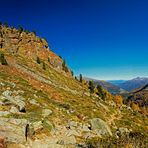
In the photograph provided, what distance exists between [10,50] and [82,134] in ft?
311

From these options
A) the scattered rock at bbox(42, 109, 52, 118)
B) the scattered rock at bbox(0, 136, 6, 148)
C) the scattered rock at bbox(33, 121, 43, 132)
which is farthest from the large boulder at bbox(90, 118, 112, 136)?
the scattered rock at bbox(0, 136, 6, 148)

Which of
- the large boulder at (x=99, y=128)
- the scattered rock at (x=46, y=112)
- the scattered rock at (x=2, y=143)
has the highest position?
the scattered rock at (x=46, y=112)

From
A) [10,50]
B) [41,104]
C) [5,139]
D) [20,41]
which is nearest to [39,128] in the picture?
[5,139]

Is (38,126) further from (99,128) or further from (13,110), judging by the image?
(99,128)

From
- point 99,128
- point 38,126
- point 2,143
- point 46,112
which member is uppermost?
point 46,112

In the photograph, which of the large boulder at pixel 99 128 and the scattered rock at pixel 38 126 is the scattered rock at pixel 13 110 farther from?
the large boulder at pixel 99 128

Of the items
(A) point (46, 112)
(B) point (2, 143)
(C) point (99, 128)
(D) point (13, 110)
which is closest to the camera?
(B) point (2, 143)

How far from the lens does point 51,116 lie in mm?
45875

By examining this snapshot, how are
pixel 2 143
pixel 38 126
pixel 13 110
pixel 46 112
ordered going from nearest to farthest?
1. pixel 2 143
2. pixel 38 126
3. pixel 13 110
4. pixel 46 112

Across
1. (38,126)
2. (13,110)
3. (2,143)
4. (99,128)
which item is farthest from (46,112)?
(2,143)

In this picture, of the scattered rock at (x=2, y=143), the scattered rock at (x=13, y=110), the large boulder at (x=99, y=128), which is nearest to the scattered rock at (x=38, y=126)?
the scattered rock at (x=13, y=110)

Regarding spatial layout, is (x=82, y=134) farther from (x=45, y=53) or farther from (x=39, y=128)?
(x=45, y=53)

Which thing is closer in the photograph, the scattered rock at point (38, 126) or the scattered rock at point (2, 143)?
the scattered rock at point (2, 143)

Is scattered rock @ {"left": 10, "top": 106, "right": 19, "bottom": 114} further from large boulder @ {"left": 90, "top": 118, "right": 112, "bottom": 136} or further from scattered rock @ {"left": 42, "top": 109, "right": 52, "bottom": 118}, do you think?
large boulder @ {"left": 90, "top": 118, "right": 112, "bottom": 136}
